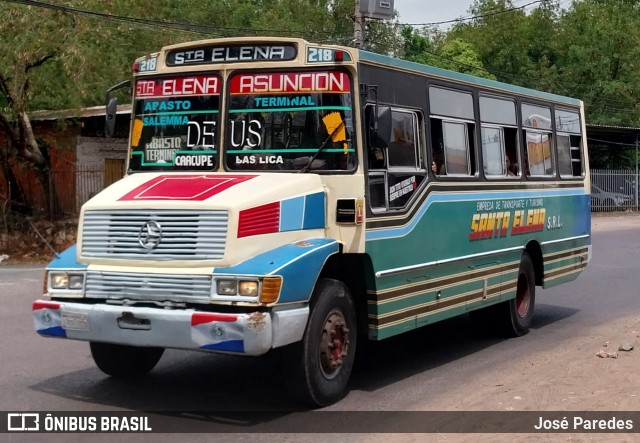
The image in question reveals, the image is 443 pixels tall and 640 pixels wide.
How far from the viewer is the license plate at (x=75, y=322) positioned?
669 cm

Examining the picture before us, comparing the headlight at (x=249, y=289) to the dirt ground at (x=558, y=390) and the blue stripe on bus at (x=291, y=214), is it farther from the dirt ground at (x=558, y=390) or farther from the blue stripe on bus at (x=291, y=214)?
the dirt ground at (x=558, y=390)

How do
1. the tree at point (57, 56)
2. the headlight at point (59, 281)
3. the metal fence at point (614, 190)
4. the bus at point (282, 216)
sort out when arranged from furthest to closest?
1. the metal fence at point (614, 190)
2. the tree at point (57, 56)
3. the headlight at point (59, 281)
4. the bus at point (282, 216)

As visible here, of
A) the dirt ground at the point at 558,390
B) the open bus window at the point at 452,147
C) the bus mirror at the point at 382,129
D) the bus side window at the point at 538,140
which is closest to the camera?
the dirt ground at the point at 558,390

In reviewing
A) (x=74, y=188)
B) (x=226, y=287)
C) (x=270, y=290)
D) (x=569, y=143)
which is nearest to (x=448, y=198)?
(x=270, y=290)

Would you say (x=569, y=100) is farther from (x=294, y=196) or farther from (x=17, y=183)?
(x=17, y=183)

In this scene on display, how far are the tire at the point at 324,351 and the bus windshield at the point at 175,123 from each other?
1.56 metres

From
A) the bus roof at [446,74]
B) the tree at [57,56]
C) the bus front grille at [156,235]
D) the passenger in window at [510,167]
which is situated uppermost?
the tree at [57,56]

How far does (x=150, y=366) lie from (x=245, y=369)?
3.04 feet

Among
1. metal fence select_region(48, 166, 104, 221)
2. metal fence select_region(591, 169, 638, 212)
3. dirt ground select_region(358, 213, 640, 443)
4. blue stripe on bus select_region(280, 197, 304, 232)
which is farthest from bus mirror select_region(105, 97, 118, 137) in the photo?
metal fence select_region(591, 169, 638, 212)

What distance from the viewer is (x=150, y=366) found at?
816 centimetres

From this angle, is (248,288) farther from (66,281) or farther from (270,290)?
(66,281)

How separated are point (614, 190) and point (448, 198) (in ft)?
121

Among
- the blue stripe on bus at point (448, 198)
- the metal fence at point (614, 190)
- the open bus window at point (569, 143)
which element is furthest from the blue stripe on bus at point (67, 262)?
the metal fence at point (614, 190)

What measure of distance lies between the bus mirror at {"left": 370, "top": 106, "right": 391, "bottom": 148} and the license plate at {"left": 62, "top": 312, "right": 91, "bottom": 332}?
274cm
